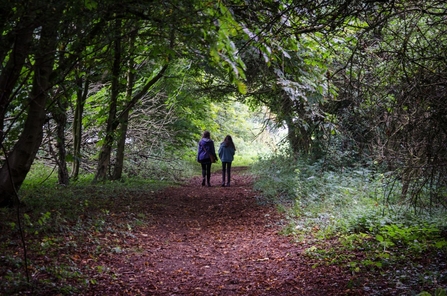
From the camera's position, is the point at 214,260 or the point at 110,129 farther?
the point at 110,129

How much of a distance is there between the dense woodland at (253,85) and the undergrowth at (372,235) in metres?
0.07

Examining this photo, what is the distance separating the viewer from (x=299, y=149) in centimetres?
1659

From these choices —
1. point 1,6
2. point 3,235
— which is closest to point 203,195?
point 3,235

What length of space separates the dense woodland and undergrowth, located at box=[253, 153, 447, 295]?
7 cm

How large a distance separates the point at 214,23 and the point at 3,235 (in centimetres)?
390

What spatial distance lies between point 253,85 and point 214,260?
9633 millimetres

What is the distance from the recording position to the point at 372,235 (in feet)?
21.2

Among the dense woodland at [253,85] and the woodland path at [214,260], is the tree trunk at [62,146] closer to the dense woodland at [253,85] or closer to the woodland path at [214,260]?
the dense woodland at [253,85]

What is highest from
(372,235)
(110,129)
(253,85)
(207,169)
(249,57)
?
(249,57)

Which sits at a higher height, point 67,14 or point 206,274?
point 67,14

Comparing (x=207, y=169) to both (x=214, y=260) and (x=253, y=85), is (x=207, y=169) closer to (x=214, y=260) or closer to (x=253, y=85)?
(x=253, y=85)

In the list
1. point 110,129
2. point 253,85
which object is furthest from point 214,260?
point 253,85

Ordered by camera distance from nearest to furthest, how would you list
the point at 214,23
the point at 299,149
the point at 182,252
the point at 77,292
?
the point at 77,292
the point at 214,23
the point at 182,252
the point at 299,149

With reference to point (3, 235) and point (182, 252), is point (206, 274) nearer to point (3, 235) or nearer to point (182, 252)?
point (182, 252)
